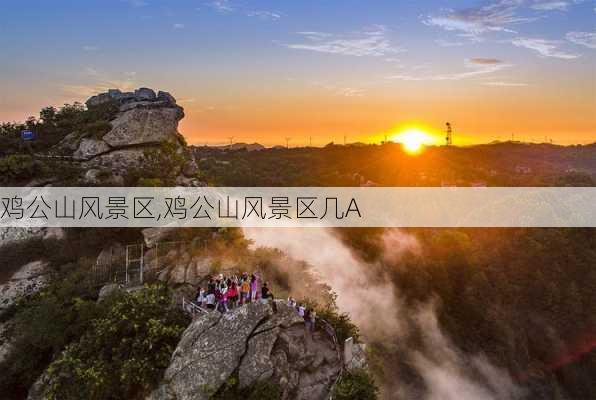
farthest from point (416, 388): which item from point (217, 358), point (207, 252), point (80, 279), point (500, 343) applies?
point (80, 279)

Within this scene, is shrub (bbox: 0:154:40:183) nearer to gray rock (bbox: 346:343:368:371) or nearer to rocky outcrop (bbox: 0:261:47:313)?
rocky outcrop (bbox: 0:261:47:313)

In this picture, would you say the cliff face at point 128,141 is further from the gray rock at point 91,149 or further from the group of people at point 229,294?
the group of people at point 229,294

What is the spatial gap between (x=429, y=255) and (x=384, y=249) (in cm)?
507

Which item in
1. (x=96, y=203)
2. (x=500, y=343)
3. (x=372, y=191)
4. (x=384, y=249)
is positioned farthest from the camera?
(x=372, y=191)

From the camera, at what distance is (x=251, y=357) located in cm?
1384

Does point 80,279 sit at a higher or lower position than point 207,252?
lower

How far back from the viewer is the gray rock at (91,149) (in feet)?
95.2

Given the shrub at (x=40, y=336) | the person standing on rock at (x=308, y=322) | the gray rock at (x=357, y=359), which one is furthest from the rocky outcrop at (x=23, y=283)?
the gray rock at (x=357, y=359)

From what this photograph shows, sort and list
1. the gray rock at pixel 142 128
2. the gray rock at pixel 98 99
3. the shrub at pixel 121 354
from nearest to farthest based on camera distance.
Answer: the shrub at pixel 121 354 → the gray rock at pixel 142 128 → the gray rock at pixel 98 99

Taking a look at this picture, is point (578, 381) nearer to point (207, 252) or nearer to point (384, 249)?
point (384, 249)

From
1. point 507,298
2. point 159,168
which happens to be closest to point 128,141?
point 159,168

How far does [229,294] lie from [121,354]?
4160 mm

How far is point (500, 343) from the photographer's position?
37406mm

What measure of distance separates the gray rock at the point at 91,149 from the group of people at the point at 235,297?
56.5 ft
